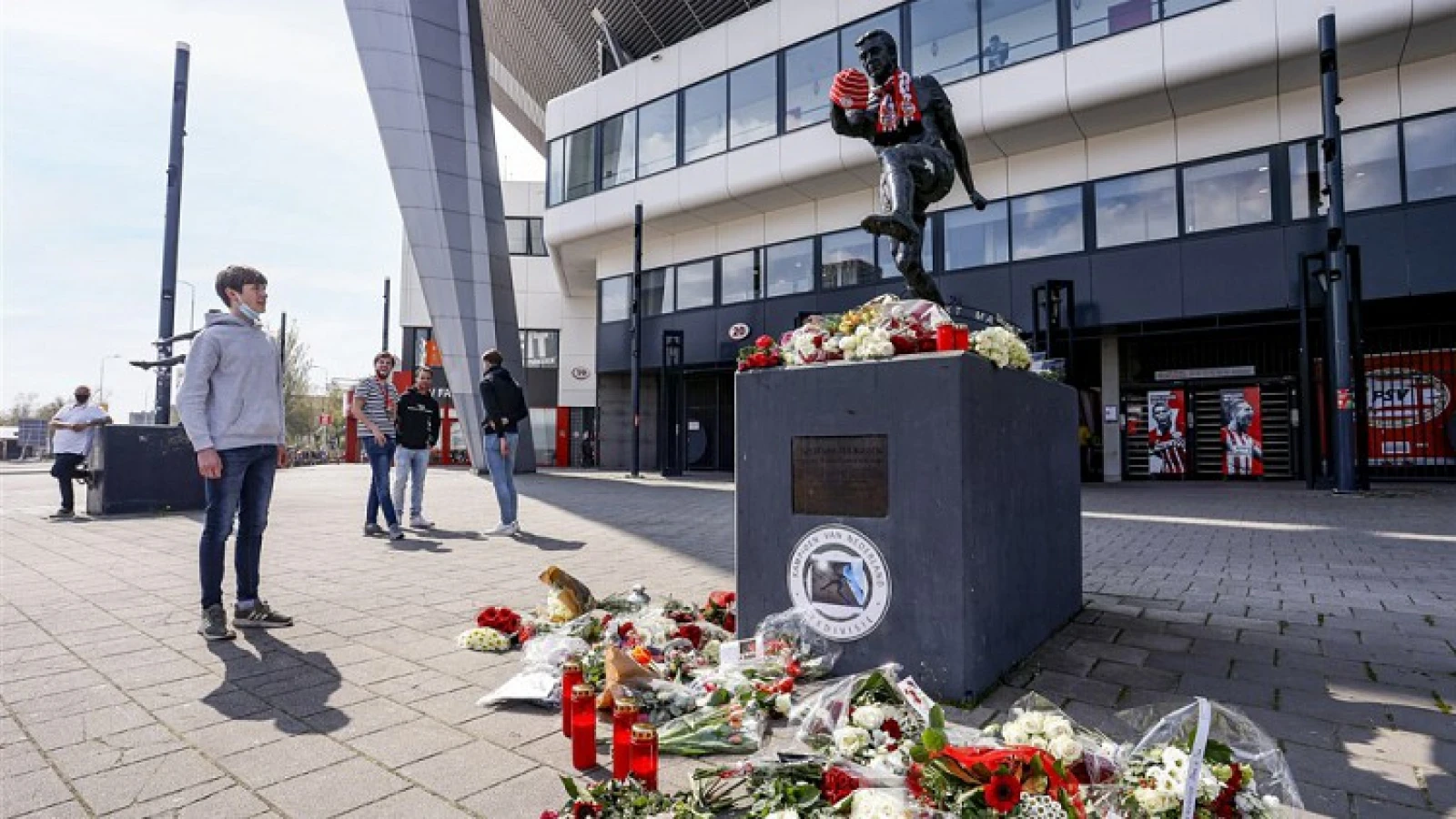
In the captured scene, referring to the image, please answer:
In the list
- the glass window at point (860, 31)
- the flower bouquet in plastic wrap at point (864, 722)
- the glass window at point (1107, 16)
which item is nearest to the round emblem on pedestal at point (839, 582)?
the flower bouquet in plastic wrap at point (864, 722)

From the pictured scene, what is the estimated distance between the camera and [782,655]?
137 inches

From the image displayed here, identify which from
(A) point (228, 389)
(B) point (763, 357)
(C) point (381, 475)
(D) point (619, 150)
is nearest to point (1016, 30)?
(D) point (619, 150)

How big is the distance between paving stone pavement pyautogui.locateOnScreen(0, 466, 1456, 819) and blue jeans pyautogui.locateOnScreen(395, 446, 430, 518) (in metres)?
1.05

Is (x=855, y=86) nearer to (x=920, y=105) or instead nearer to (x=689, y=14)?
(x=920, y=105)

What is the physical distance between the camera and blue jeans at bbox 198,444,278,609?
4.34 metres

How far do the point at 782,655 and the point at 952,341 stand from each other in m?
1.60

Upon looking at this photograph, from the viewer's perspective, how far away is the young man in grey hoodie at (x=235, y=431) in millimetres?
4320

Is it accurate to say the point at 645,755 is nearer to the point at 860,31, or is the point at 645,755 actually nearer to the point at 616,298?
the point at 860,31

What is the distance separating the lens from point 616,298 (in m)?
25.4

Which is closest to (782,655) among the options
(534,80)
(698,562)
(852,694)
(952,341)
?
(852,694)

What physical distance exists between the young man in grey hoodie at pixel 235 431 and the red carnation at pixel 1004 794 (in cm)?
417

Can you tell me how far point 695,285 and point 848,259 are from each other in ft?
17.8

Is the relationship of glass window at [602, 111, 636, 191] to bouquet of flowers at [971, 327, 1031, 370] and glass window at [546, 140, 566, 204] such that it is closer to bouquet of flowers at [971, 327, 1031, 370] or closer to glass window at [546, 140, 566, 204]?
glass window at [546, 140, 566, 204]

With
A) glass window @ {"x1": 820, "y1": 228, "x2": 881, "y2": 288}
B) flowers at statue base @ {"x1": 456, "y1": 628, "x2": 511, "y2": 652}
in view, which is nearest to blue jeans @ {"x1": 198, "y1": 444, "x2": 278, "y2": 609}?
flowers at statue base @ {"x1": 456, "y1": 628, "x2": 511, "y2": 652}
